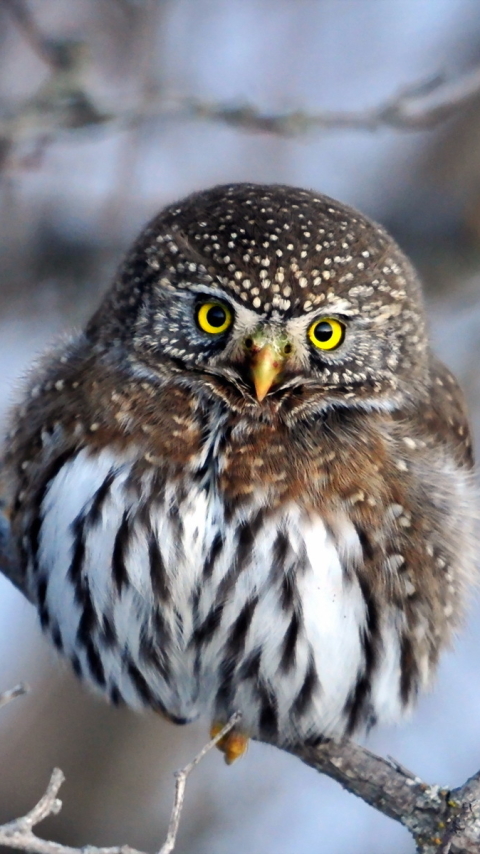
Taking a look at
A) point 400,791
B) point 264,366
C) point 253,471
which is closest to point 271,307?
point 264,366

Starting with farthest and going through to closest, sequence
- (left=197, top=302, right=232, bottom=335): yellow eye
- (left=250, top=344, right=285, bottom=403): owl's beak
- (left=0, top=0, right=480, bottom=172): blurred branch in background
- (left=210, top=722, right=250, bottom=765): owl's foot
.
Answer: (left=0, top=0, right=480, bottom=172): blurred branch in background → (left=210, top=722, right=250, bottom=765): owl's foot → (left=197, top=302, right=232, bottom=335): yellow eye → (left=250, top=344, right=285, bottom=403): owl's beak

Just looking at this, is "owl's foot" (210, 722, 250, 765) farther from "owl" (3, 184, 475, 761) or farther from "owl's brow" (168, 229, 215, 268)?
"owl's brow" (168, 229, 215, 268)

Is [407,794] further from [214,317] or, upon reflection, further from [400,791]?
[214,317]

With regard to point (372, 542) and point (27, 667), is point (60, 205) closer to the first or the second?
point (27, 667)

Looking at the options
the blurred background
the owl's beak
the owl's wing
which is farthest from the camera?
the blurred background

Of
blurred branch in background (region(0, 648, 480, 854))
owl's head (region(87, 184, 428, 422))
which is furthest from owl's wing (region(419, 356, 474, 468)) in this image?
blurred branch in background (region(0, 648, 480, 854))

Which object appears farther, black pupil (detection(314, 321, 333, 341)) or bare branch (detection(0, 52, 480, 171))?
bare branch (detection(0, 52, 480, 171))

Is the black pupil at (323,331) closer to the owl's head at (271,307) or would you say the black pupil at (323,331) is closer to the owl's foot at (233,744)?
the owl's head at (271,307)
